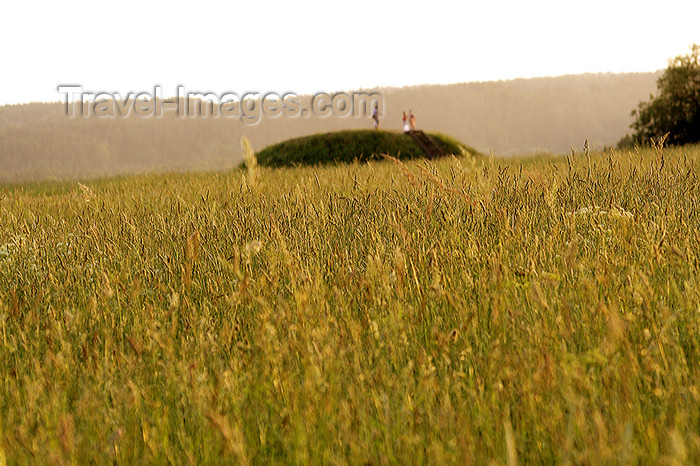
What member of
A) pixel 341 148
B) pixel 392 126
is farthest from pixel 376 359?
pixel 392 126

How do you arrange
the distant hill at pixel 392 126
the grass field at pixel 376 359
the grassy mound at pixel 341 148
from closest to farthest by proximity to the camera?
the grass field at pixel 376 359, the grassy mound at pixel 341 148, the distant hill at pixel 392 126

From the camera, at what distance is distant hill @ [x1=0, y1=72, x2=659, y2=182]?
42125 millimetres

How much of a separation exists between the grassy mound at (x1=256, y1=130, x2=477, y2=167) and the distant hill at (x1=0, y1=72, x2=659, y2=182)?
2077 centimetres

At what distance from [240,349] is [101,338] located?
0.73 meters

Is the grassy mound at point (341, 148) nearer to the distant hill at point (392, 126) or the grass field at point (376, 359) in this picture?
the grass field at point (376, 359)

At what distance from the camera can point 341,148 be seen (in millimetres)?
17672

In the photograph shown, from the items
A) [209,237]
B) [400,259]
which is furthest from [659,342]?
[209,237]

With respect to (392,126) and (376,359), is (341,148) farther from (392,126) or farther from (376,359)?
(392,126)

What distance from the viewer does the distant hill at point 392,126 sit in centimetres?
4212

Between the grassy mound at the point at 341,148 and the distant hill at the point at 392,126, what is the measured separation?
68.2 feet

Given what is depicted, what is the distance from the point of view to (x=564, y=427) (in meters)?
1.62

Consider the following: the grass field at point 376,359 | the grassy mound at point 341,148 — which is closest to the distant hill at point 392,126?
the grassy mound at point 341,148

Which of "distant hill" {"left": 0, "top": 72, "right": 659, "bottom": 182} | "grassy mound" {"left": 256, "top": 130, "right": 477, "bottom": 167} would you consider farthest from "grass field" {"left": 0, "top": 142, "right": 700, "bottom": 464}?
"distant hill" {"left": 0, "top": 72, "right": 659, "bottom": 182}

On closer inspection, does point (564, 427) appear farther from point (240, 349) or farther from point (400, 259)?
point (240, 349)
